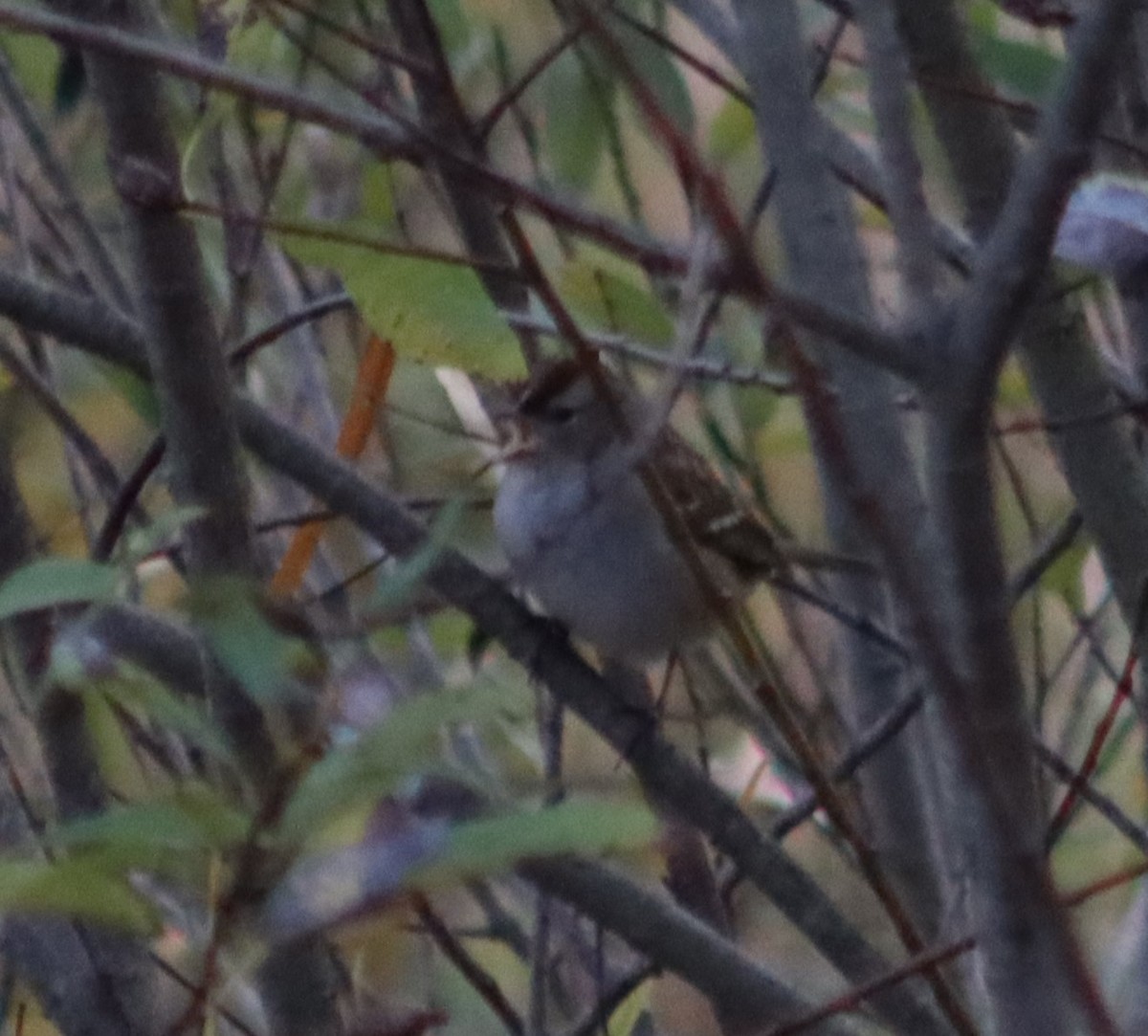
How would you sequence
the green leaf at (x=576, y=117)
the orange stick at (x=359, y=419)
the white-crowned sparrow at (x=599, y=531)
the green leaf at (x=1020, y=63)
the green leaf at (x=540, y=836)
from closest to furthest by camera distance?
the green leaf at (x=540, y=836)
the orange stick at (x=359, y=419)
the green leaf at (x=1020, y=63)
the green leaf at (x=576, y=117)
the white-crowned sparrow at (x=599, y=531)

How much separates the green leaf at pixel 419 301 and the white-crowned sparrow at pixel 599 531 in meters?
0.89

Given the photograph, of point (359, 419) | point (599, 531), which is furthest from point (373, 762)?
point (599, 531)

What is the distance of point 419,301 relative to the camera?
3.95 ft

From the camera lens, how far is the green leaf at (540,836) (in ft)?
2.53

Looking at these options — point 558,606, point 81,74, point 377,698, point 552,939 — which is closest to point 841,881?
point 552,939

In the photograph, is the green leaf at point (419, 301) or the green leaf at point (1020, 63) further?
the green leaf at point (1020, 63)

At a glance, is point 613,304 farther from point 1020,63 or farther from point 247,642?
point 247,642

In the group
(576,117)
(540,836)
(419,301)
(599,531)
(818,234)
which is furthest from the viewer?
(599,531)

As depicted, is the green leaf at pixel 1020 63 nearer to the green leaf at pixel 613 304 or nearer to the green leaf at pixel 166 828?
the green leaf at pixel 613 304

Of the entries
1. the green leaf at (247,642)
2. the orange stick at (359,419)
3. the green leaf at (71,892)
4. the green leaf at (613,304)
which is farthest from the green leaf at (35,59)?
the green leaf at (71,892)

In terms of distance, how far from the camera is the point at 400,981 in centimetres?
211

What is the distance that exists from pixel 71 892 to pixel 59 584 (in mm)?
147

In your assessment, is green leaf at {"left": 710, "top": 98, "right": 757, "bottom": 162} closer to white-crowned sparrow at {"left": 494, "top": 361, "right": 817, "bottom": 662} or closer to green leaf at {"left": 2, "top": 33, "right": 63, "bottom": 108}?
white-crowned sparrow at {"left": 494, "top": 361, "right": 817, "bottom": 662}

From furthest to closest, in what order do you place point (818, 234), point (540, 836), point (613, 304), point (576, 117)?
point (576, 117)
point (613, 304)
point (818, 234)
point (540, 836)
